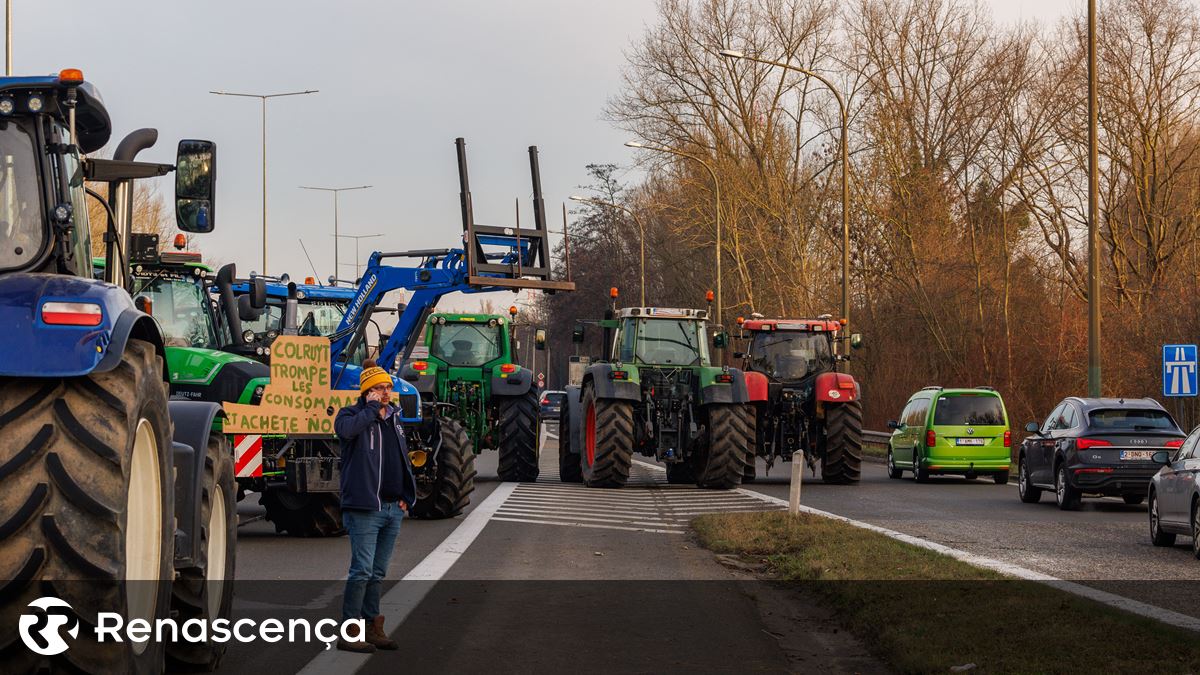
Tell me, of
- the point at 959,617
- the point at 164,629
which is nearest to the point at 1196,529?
the point at 959,617

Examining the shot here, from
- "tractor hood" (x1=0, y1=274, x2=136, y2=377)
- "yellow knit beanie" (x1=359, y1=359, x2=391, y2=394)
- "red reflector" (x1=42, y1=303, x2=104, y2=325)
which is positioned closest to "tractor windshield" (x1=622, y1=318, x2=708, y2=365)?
"yellow knit beanie" (x1=359, y1=359, x2=391, y2=394)

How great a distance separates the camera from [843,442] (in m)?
28.0

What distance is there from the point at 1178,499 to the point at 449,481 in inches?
317

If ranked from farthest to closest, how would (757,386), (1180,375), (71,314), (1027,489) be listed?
(757,386)
(1180,375)
(1027,489)
(71,314)

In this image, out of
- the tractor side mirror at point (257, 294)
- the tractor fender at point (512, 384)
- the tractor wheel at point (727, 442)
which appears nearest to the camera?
the tractor side mirror at point (257, 294)

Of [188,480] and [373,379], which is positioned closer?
[188,480]

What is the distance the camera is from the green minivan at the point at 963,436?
1170 inches

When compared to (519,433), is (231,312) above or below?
above

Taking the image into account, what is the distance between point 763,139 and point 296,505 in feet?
133

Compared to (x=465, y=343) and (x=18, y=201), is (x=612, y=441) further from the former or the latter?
(x=18, y=201)

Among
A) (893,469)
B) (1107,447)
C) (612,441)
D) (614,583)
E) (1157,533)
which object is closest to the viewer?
(614,583)

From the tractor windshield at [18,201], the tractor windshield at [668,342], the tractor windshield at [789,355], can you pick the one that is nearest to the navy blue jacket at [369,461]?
the tractor windshield at [18,201]

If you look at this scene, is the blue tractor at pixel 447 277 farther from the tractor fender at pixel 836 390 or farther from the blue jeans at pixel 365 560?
the blue jeans at pixel 365 560

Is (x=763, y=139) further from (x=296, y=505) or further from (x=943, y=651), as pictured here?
(x=943, y=651)
